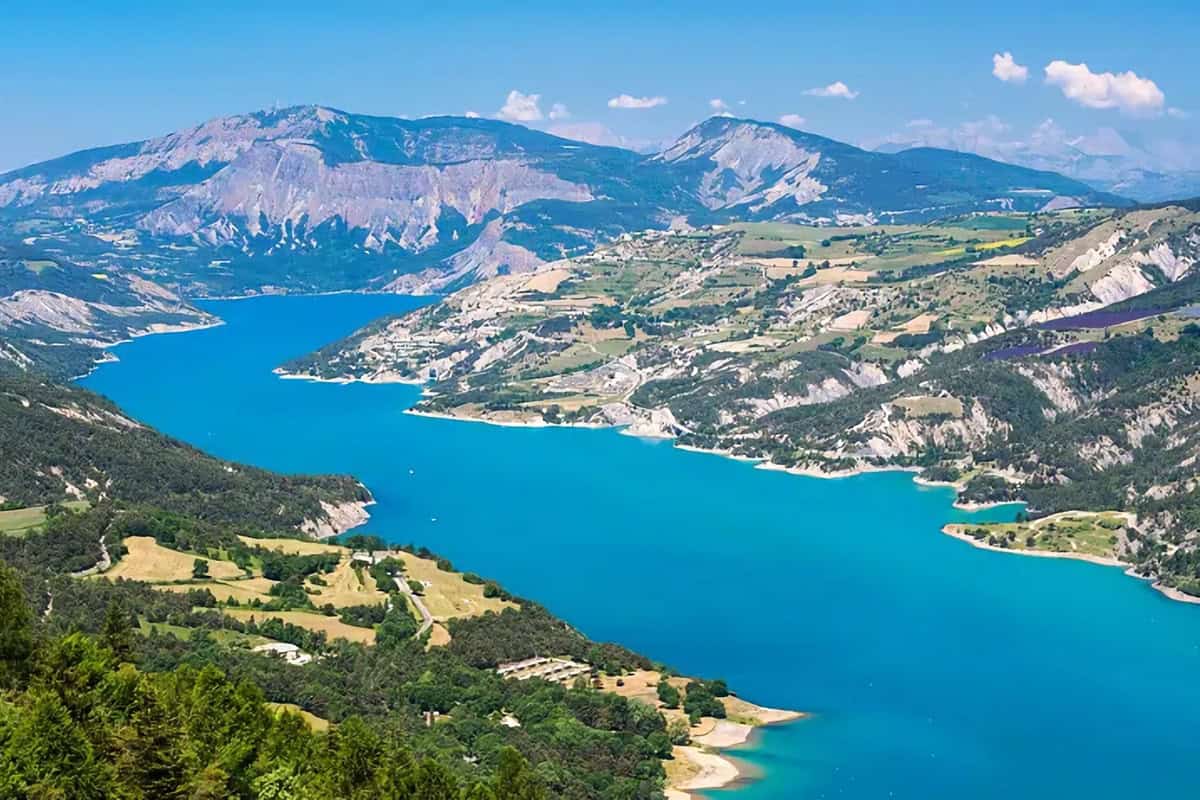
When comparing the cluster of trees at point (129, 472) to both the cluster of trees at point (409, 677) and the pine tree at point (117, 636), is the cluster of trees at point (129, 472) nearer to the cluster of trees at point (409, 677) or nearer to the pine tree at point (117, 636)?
the cluster of trees at point (409, 677)

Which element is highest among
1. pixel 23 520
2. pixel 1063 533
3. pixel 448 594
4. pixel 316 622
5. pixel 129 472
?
pixel 23 520

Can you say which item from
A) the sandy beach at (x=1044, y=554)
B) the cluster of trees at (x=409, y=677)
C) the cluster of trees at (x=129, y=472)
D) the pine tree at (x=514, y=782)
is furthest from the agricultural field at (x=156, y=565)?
the sandy beach at (x=1044, y=554)

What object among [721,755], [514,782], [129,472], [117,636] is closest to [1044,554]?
[721,755]

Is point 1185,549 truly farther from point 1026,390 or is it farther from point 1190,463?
→ point 1026,390

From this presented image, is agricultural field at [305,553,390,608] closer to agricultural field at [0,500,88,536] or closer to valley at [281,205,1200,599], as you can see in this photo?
agricultural field at [0,500,88,536]

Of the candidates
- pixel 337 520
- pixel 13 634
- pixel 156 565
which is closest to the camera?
pixel 13 634

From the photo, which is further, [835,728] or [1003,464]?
[1003,464]

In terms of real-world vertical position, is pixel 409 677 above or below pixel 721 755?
above

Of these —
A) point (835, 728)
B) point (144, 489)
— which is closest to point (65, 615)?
point (835, 728)

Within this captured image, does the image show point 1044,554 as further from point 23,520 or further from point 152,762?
point 152,762
